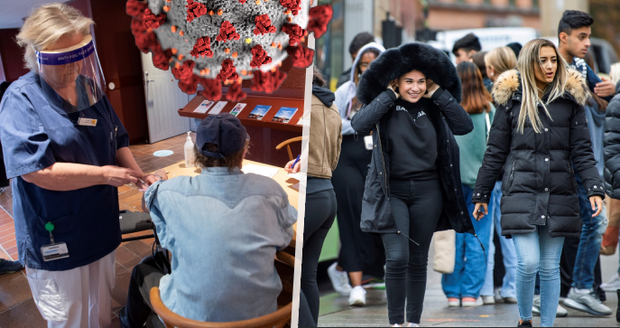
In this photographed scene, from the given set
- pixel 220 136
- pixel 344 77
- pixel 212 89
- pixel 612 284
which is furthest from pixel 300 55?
pixel 612 284

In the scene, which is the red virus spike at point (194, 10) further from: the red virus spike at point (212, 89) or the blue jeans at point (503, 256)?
the blue jeans at point (503, 256)

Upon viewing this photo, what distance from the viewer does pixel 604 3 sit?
2.09 meters

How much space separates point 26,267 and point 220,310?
646 millimetres

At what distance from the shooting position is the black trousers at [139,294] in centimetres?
171

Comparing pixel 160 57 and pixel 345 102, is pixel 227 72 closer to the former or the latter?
pixel 160 57

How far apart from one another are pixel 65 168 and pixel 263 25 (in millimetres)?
816

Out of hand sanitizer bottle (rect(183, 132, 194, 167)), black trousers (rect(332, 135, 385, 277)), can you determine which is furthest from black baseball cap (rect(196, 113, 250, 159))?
black trousers (rect(332, 135, 385, 277))

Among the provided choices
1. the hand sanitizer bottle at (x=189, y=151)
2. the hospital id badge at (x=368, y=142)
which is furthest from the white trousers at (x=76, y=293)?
the hospital id badge at (x=368, y=142)

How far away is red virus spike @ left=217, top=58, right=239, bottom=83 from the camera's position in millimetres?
1720

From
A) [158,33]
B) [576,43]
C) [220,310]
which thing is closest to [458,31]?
[576,43]

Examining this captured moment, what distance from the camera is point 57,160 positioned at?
56.9 inches

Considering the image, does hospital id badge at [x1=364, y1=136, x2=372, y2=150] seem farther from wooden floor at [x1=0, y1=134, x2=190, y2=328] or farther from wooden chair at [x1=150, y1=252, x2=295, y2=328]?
wooden floor at [x1=0, y1=134, x2=190, y2=328]

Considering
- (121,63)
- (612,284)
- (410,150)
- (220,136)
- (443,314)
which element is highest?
(121,63)

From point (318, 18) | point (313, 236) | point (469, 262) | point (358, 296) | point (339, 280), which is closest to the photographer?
point (318, 18)
